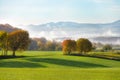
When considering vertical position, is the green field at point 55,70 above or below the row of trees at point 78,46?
below

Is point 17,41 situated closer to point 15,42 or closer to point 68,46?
point 15,42

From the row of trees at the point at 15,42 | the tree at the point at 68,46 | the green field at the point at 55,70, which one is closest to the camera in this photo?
the green field at the point at 55,70

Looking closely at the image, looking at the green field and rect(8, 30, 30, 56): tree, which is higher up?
rect(8, 30, 30, 56): tree

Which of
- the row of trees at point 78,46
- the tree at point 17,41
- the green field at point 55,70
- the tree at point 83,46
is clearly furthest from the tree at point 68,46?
the green field at point 55,70

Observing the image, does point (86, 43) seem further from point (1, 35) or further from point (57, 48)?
point (57, 48)

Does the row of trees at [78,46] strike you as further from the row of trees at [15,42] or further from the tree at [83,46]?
the row of trees at [15,42]

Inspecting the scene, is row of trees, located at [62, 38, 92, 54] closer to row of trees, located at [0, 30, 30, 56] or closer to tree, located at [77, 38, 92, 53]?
tree, located at [77, 38, 92, 53]

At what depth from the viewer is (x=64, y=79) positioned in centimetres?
3291

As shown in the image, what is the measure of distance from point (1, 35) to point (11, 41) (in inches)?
188

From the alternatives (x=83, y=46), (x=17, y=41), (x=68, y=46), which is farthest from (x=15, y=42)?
(x=83, y=46)

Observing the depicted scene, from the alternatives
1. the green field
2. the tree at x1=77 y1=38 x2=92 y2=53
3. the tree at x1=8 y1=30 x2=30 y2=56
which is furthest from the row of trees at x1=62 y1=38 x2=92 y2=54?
the green field

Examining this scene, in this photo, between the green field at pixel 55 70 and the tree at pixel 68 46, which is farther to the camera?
the tree at pixel 68 46

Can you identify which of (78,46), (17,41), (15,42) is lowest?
(78,46)

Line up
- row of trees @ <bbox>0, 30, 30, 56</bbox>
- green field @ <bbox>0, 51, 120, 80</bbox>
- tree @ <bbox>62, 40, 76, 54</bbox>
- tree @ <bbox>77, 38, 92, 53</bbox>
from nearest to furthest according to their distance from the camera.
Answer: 1. green field @ <bbox>0, 51, 120, 80</bbox>
2. row of trees @ <bbox>0, 30, 30, 56</bbox>
3. tree @ <bbox>77, 38, 92, 53</bbox>
4. tree @ <bbox>62, 40, 76, 54</bbox>
